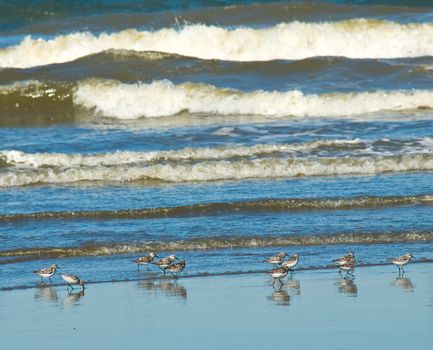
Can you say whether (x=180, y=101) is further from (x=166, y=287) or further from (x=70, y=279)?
(x=70, y=279)

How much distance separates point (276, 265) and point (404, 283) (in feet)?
4.05

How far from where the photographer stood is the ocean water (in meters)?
11.7

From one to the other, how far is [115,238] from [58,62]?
1387cm

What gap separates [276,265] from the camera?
10.3 metres

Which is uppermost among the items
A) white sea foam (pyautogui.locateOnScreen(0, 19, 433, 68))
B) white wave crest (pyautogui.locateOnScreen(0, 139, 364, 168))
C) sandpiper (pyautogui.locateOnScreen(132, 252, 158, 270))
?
white sea foam (pyautogui.locateOnScreen(0, 19, 433, 68))

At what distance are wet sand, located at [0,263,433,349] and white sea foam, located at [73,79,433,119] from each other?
30.6 feet

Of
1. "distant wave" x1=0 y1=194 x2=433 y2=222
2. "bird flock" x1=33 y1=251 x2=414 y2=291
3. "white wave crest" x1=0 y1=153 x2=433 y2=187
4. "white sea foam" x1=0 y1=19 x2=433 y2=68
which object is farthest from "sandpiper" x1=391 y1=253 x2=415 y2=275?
"white sea foam" x1=0 y1=19 x2=433 y2=68

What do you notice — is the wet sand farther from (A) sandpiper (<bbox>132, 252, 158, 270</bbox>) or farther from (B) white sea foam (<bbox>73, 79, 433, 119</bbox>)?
(B) white sea foam (<bbox>73, 79, 433, 119</bbox>)

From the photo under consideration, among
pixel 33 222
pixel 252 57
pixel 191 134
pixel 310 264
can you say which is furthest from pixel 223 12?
pixel 310 264

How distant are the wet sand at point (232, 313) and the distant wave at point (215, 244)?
1144mm

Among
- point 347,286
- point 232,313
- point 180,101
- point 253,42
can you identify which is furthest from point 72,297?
point 253,42

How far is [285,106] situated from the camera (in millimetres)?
19750

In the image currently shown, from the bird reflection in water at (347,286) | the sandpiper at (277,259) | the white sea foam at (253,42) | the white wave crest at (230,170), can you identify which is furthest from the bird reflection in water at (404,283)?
the white sea foam at (253,42)

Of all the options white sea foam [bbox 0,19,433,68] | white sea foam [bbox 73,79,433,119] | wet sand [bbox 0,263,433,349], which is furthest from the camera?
white sea foam [bbox 0,19,433,68]
